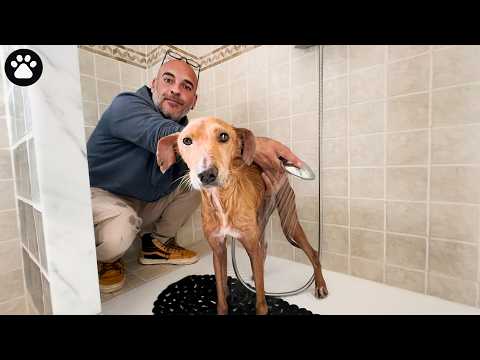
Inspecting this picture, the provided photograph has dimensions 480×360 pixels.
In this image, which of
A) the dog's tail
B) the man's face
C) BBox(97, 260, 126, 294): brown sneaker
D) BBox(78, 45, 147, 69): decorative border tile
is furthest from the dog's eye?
BBox(78, 45, 147, 69): decorative border tile

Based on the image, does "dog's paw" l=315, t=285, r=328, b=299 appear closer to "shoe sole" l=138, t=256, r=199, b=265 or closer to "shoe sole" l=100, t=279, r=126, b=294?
"shoe sole" l=138, t=256, r=199, b=265

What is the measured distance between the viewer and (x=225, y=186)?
54cm

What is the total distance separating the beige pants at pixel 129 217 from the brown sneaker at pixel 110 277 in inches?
1.9

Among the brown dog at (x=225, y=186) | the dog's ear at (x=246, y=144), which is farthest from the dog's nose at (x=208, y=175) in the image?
the dog's ear at (x=246, y=144)

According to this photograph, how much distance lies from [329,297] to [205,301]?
41 centimetres

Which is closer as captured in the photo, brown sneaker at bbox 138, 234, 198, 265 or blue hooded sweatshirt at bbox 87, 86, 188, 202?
blue hooded sweatshirt at bbox 87, 86, 188, 202

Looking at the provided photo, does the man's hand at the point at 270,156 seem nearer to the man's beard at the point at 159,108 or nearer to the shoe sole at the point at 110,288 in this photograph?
the man's beard at the point at 159,108

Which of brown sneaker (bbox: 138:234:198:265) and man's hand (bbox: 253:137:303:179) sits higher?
man's hand (bbox: 253:137:303:179)

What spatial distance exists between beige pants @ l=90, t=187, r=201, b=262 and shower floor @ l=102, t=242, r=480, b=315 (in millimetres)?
185

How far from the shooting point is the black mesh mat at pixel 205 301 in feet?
2.16

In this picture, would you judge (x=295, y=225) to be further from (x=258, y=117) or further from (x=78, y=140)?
(x=78, y=140)

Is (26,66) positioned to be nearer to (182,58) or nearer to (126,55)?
(182,58)

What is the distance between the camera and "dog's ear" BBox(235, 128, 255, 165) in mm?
557

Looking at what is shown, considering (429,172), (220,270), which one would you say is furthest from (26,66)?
(429,172)
